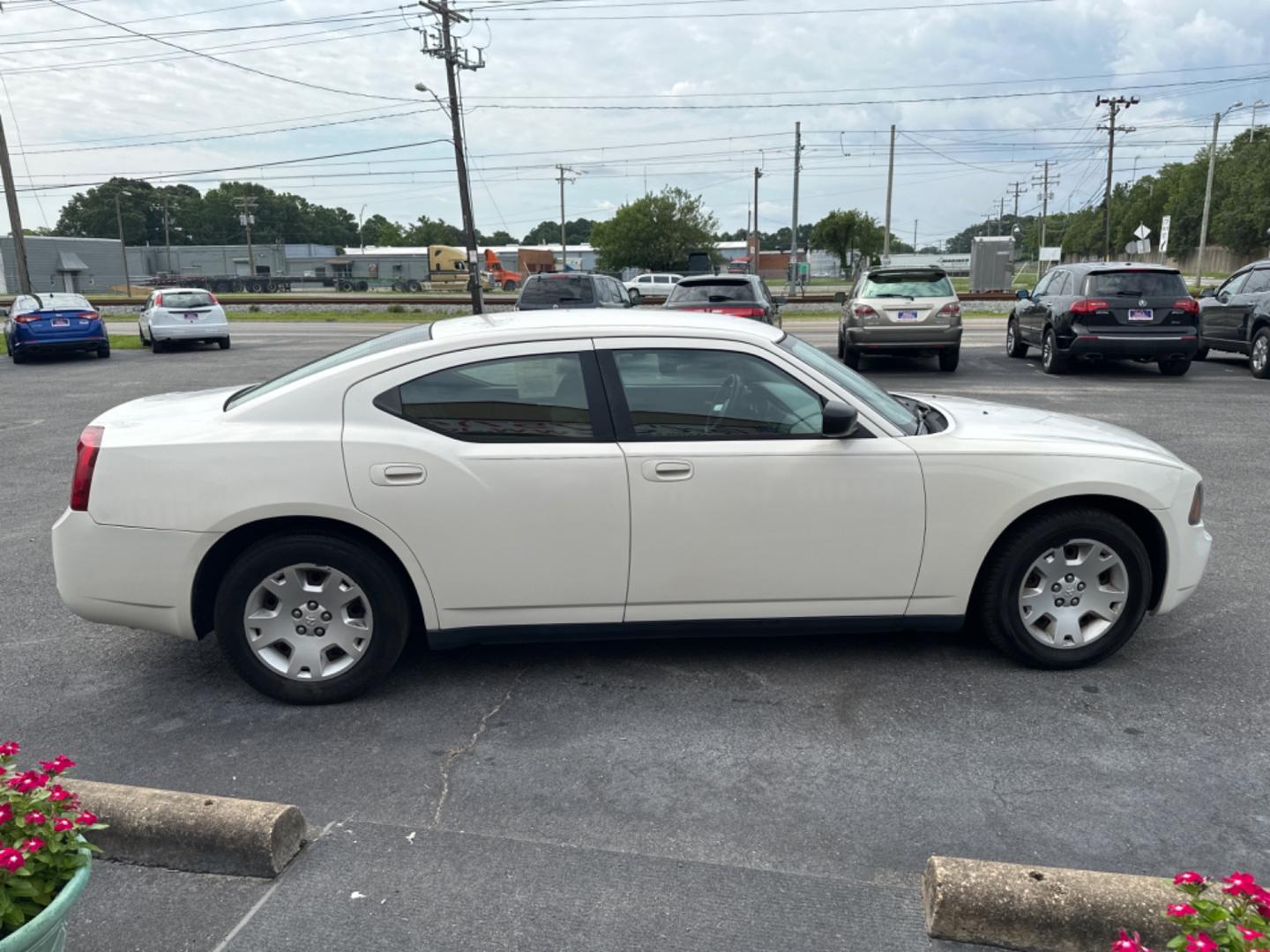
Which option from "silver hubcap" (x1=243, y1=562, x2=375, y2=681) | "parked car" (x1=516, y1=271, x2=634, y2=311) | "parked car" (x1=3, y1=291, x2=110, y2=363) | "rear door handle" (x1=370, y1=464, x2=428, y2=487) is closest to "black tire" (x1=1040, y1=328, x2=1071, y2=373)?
"parked car" (x1=516, y1=271, x2=634, y2=311)

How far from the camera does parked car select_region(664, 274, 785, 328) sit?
1470 centimetres

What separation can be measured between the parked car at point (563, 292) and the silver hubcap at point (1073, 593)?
45.3 feet

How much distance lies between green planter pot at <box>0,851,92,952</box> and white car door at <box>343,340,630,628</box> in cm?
182

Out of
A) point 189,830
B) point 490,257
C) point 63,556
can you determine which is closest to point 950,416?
point 189,830

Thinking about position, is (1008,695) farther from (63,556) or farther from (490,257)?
(490,257)

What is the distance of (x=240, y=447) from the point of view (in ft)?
12.4

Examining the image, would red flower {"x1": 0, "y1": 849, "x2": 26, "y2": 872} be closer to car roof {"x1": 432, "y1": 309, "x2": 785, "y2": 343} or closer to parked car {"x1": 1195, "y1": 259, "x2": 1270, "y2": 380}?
car roof {"x1": 432, "y1": 309, "x2": 785, "y2": 343}

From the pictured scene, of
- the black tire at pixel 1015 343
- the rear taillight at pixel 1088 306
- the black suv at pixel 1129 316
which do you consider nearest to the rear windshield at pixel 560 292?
the black tire at pixel 1015 343

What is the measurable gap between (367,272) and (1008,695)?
8971 cm

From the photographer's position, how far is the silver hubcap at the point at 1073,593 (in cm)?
403

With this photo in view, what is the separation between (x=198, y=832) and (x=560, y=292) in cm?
1544

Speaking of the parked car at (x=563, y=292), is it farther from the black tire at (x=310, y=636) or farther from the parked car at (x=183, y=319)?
the black tire at (x=310, y=636)

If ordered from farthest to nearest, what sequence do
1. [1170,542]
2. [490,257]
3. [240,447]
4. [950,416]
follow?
1. [490,257]
2. [950,416]
3. [1170,542]
4. [240,447]

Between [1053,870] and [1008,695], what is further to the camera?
[1008,695]
